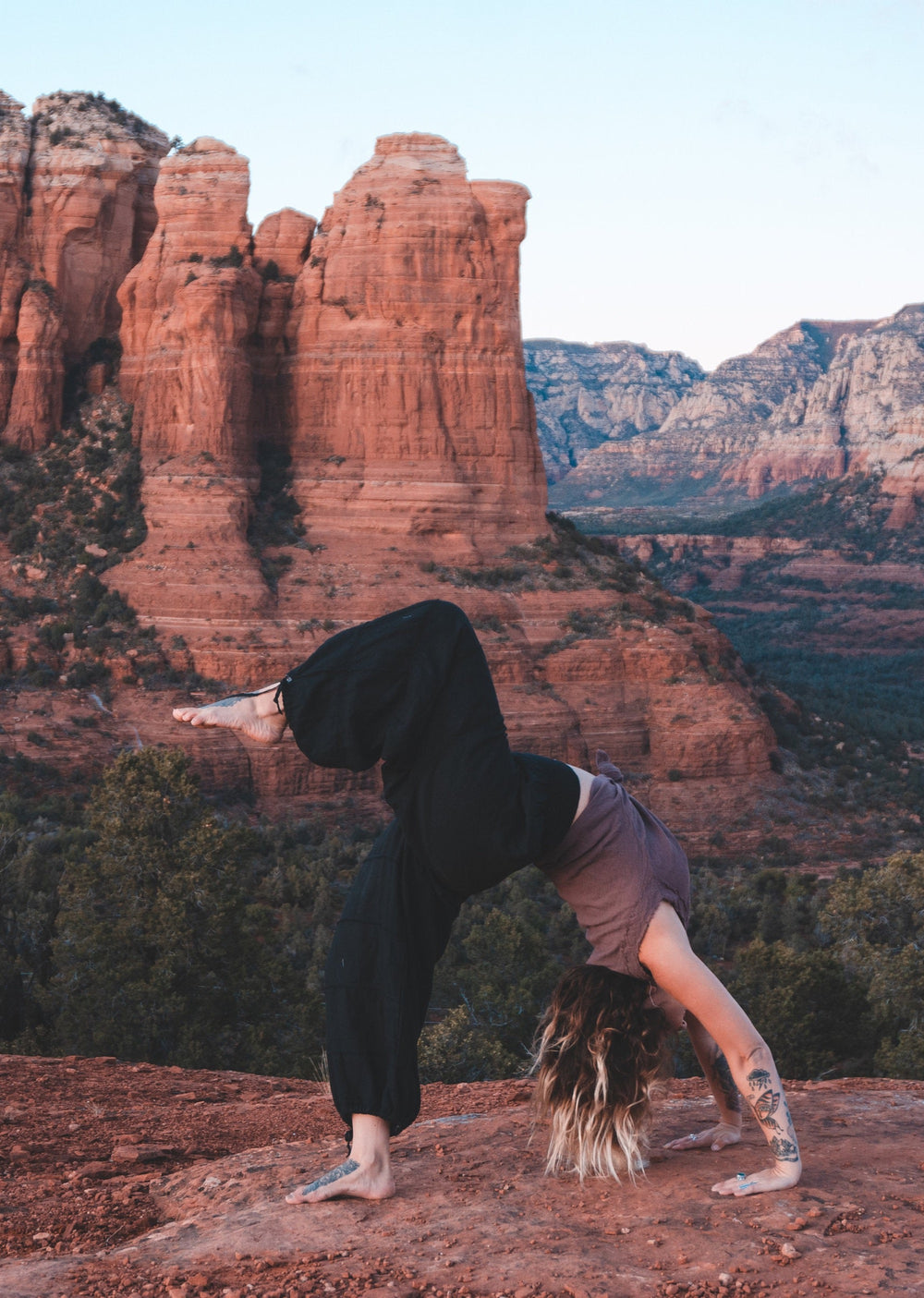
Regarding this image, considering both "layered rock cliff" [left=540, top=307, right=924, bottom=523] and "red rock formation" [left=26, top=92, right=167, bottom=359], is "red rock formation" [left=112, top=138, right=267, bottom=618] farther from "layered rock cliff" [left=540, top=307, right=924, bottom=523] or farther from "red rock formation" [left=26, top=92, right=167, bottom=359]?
"layered rock cliff" [left=540, top=307, right=924, bottom=523]

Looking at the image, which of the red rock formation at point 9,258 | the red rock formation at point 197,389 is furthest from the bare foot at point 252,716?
the red rock formation at point 9,258

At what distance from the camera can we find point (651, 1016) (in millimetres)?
4340

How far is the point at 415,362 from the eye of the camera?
131 ft

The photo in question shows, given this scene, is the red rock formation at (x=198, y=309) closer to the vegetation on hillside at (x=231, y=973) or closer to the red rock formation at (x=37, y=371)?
the red rock formation at (x=37, y=371)

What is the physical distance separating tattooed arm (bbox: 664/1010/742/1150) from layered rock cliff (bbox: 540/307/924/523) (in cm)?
13393

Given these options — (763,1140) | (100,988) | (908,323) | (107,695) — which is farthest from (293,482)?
(908,323)

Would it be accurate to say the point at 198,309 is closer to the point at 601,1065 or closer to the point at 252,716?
the point at 252,716

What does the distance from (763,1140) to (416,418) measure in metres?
36.3

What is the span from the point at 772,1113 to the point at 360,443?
37094 mm

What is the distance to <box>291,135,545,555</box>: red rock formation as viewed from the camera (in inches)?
1556

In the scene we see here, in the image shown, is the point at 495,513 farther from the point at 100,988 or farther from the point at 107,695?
the point at 100,988

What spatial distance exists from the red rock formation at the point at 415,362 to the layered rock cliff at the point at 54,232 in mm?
8319

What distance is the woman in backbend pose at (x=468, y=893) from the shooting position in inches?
158

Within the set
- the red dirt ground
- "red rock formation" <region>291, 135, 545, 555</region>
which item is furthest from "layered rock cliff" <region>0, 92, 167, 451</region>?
the red dirt ground
